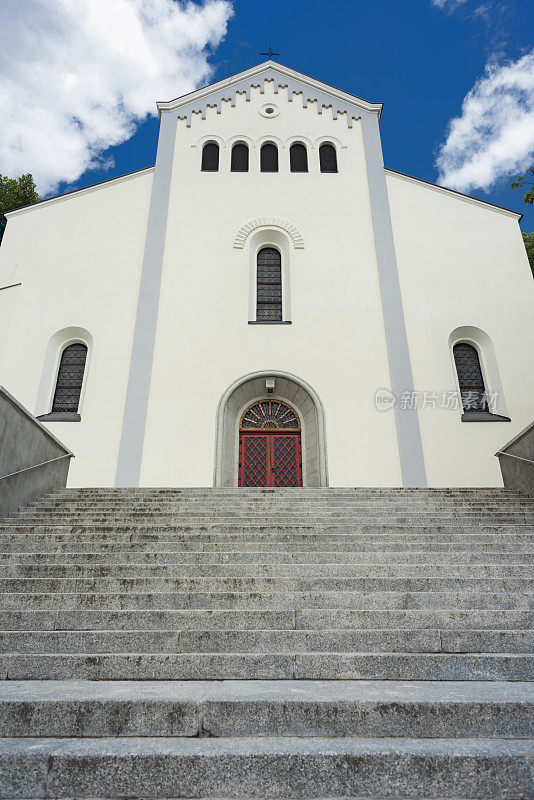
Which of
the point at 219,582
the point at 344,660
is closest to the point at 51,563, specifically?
the point at 219,582

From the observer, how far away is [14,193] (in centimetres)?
1584

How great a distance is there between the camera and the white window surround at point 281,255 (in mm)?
11664

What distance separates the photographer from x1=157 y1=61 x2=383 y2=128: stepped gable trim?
46.5ft

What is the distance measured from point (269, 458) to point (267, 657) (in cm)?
772

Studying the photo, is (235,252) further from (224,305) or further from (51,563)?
(51,563)

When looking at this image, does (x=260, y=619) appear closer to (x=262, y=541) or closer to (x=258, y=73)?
(x=262, y=541)

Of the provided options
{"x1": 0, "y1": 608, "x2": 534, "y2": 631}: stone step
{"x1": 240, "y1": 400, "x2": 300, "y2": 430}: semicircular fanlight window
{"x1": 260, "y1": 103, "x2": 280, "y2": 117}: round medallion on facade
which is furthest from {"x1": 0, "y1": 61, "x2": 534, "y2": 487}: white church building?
{"x1": 0, "y1": 608, "x2": 534, "y2": 631}: stone step

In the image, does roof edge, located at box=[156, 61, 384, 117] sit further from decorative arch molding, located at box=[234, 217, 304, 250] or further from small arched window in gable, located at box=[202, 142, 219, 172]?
decorative arch molding, located at box=[234, 217, 304, 250]

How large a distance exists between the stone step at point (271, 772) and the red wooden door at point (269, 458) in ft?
27.7

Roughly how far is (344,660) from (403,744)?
90 cm

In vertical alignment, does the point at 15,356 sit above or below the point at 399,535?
above

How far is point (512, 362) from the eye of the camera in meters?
10.8

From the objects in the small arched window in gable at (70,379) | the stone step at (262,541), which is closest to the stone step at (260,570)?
the stone step at (262,541)

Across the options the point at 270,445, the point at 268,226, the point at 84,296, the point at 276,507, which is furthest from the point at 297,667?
the point at 268,226
